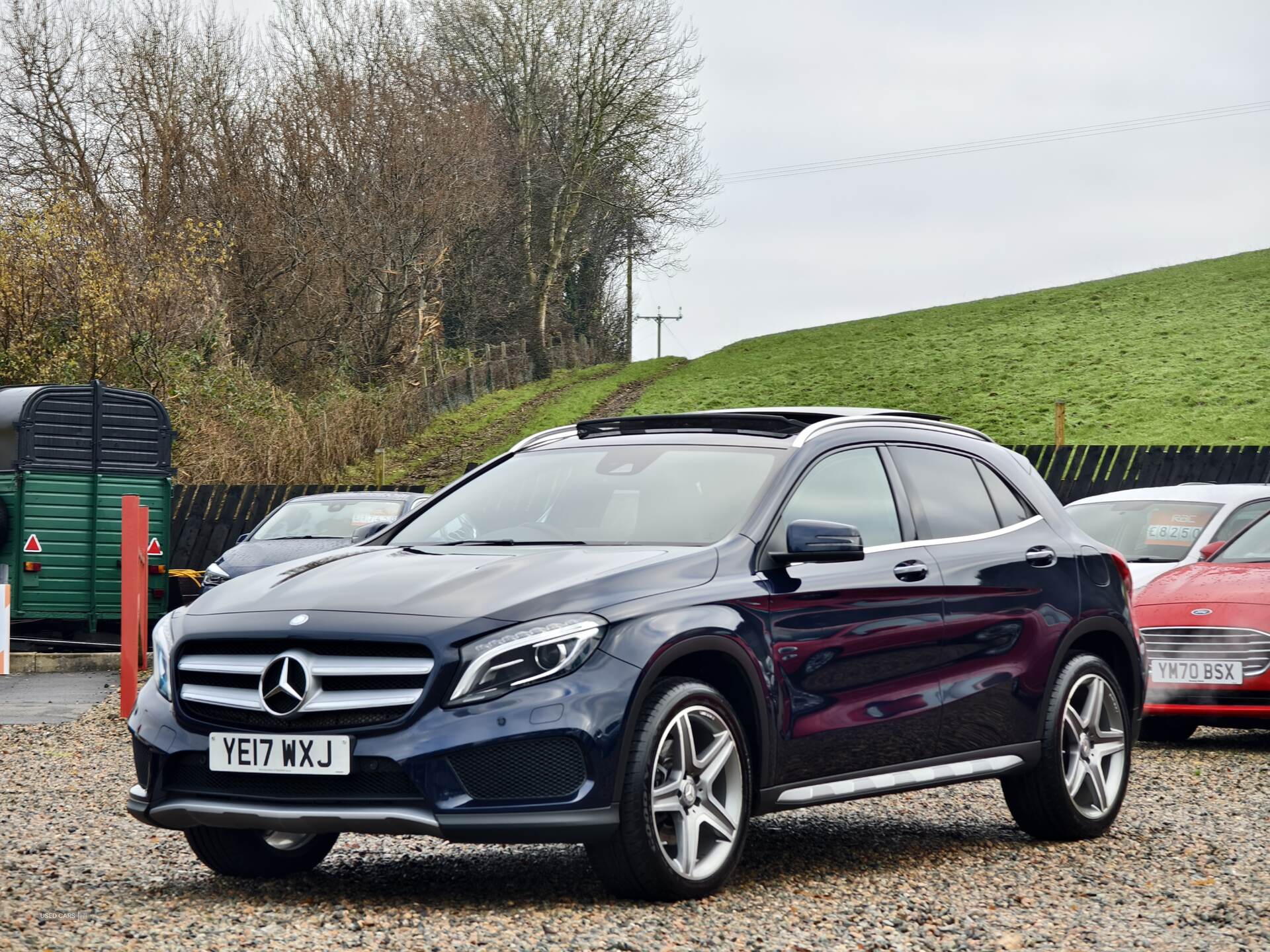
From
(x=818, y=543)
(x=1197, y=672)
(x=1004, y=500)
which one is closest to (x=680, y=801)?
(x=818, y=543)

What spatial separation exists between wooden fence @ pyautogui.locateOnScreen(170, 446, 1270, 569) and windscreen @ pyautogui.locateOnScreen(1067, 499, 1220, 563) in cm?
1045

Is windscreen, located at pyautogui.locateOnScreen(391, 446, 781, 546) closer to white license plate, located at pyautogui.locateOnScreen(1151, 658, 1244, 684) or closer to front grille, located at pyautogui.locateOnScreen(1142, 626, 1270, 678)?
front grille, located at pyautogui.locateOnScreen(1142, 626, 1270, 678)

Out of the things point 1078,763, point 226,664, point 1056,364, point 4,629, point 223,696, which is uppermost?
point 1056,364

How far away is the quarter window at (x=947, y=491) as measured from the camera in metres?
7.22

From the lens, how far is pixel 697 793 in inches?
224

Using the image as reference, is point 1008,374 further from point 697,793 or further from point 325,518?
point 697,793

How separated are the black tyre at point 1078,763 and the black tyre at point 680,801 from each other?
206cm

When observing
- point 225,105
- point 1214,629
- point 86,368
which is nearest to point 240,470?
point 86,368

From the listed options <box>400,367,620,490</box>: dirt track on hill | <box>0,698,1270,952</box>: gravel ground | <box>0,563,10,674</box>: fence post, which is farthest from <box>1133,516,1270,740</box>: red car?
<box>400,367,620,490</box>: dirt track on hill

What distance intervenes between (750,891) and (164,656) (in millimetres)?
2239

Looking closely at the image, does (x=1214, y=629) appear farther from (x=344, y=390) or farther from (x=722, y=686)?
(x=344, y=390)

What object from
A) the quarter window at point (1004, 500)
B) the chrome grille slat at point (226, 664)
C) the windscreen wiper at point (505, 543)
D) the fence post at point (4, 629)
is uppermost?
the quarter window at point (1004, 500)

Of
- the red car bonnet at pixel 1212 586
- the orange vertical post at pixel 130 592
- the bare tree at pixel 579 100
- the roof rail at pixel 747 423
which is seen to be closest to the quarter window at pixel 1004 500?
the roof rail at pixel 747 423

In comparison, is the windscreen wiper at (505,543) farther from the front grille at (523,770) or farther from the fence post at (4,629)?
the fence post at (4,629)
